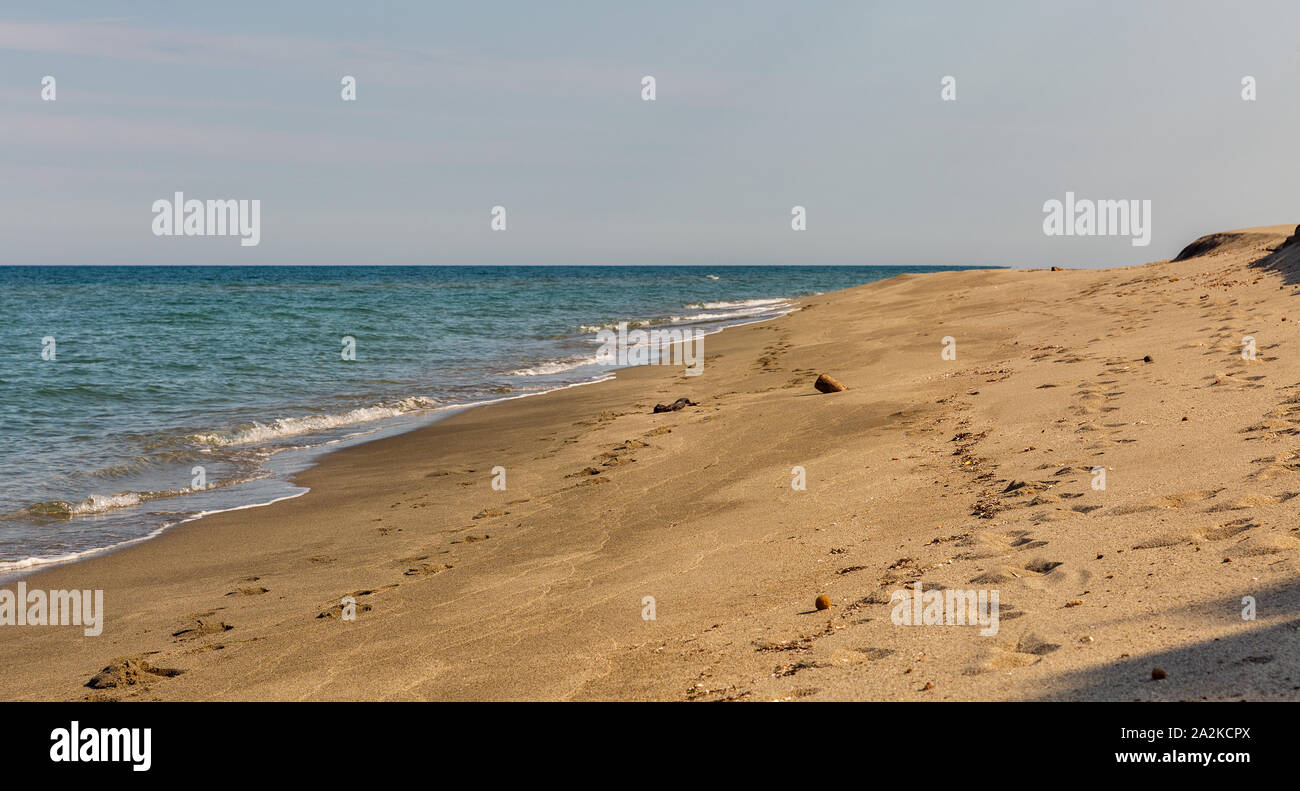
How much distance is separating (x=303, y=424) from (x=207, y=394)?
3612 mm

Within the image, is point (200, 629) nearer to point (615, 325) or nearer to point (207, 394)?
point (207, 394)

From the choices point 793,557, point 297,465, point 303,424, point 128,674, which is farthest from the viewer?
point 303,424

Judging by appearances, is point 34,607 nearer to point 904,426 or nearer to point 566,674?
point 566,674

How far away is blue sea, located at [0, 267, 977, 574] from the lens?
32.9 ft

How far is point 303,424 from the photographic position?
14.7 meters

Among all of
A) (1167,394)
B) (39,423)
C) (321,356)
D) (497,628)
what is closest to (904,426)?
(1167,394)

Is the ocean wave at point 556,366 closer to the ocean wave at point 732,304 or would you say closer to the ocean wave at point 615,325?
the ocean wave at point 615,325

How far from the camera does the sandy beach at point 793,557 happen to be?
405 centimetres

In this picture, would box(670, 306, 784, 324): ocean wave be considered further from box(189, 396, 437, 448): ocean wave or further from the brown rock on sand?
the brown rock on sand

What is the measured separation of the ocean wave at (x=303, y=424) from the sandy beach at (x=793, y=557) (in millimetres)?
2561

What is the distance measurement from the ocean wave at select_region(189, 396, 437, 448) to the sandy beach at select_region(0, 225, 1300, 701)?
2.56 meters

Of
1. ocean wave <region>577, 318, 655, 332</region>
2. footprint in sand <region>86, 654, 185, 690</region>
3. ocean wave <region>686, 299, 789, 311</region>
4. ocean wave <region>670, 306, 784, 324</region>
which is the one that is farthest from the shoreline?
ocean wave <region>686, 299, 789, 311</region>

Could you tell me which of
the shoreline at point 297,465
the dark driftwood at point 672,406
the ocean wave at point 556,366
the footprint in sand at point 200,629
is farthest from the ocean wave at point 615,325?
the footprint in sand at point 200,629

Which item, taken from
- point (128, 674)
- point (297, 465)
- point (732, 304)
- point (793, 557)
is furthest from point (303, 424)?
Result: point (732, 304)
